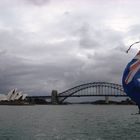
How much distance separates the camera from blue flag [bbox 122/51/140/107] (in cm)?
1966

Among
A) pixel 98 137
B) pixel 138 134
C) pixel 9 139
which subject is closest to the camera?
pixel 9 139

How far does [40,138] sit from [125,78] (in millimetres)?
29807

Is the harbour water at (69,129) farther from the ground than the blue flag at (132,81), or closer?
closer

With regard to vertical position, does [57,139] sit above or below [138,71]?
below

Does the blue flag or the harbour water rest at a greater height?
the blue flag

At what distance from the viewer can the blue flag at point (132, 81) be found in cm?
1966

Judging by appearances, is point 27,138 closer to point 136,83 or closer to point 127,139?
point 127,139

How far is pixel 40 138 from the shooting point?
48.2 meters

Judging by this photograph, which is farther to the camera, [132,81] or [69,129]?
[69,129]

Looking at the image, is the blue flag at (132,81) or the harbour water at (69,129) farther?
the harbour water at (69,129)

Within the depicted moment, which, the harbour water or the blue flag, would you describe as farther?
the harbour water

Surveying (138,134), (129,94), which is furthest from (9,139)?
(129,94)

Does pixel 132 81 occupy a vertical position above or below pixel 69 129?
above

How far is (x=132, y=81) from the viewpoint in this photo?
64.7ft
